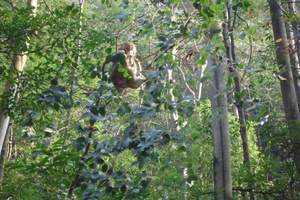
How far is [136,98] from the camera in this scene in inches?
149

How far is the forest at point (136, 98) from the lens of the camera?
202 cm

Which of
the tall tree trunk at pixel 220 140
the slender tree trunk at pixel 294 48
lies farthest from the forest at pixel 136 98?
the slender tree trunk at pixel 294 48

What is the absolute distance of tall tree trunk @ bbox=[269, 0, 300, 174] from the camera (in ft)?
14.0

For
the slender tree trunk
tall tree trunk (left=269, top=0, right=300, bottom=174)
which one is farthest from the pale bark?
the slender tree trunk

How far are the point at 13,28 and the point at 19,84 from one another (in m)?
0.49

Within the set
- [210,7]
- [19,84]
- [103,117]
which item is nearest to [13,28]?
[19,84]

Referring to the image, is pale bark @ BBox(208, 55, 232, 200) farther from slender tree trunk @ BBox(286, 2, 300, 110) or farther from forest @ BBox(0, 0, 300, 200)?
slender tree trunk @ BBox(286, 2, 300, 110)

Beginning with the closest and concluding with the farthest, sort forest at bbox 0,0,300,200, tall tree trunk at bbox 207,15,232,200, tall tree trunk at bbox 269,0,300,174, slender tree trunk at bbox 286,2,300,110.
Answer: forest at bbox 0,0,300,200
tall tree trunk at bbox 207,15,232,200
tall tree trunk at bbox 269,0,300,174
slender tree trunk at bbox 286,2,300,110

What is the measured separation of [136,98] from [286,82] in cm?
182

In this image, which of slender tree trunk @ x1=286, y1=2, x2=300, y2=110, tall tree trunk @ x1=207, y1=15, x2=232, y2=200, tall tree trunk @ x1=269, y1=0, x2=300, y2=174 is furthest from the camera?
slender tree trunk @ x1=286, y1=2, x2=300, y2=110

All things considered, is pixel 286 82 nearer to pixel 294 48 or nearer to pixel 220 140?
pixel 220 140

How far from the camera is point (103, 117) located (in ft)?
6.95

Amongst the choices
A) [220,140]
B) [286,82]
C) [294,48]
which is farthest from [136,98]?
[294,48]

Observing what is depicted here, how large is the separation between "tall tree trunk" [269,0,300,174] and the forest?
0.04 feet
